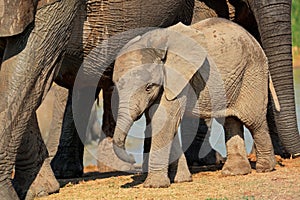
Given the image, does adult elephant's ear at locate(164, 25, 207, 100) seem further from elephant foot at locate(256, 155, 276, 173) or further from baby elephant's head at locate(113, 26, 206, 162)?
elephant foot at locate(256, 155, 276, 173)

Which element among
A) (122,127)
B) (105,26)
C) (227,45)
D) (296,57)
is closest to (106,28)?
(105,26)

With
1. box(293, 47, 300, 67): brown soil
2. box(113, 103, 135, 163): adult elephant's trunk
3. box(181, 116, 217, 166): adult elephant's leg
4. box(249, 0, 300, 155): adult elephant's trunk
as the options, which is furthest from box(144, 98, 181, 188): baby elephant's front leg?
box(293, 47, 300, 67): brown soil

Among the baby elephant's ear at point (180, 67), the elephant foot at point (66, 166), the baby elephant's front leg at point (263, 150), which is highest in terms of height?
the baby elephant's ear at point (180, 67)

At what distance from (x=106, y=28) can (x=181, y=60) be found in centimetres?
57

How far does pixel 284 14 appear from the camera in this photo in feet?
20.3

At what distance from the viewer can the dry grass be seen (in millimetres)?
5152

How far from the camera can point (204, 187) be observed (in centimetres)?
549

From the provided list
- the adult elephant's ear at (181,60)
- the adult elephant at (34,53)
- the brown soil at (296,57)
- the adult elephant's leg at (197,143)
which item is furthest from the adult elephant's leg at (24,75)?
the brown soil at (296,57)

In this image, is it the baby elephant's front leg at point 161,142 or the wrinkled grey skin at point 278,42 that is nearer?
the baby elephant's front leg at point 161,142

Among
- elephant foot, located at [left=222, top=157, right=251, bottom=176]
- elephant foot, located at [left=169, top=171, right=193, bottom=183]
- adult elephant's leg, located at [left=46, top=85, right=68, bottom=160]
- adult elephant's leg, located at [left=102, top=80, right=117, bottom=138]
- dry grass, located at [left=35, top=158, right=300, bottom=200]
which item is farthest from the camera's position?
adult elephant's leg, located at [left=102, top=80, right=117, bottom=138]

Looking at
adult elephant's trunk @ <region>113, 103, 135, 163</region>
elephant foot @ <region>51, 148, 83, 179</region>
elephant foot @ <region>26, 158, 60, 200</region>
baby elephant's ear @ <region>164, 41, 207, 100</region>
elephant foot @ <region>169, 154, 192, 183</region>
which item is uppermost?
baby elephant's ear @ <region>164, 41, 207, 100</region>

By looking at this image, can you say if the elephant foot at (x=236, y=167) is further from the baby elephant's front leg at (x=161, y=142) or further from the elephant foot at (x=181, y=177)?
the baby elephant's front leg at (x=161, y=142)

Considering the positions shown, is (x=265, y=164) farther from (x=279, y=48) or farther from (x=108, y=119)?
(x=108, y=119)

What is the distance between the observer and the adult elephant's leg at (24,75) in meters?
5.03
